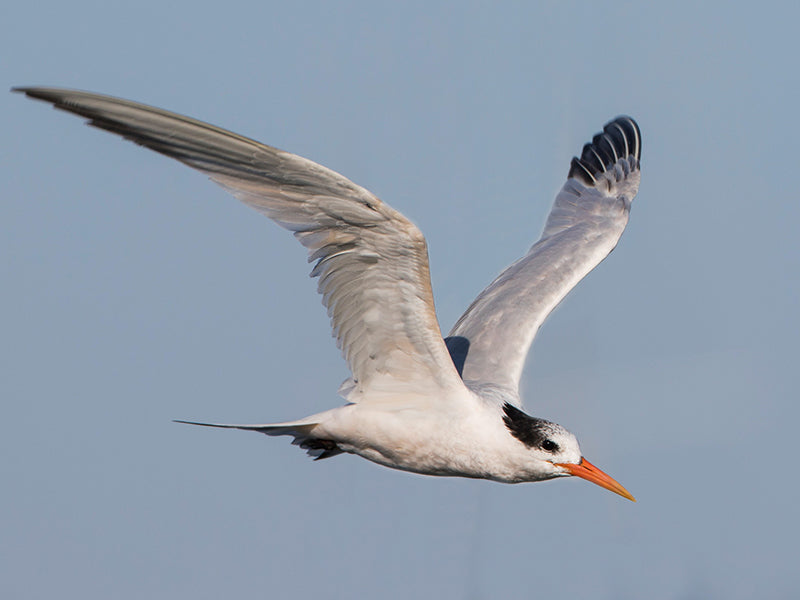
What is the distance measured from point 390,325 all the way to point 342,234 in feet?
3.94

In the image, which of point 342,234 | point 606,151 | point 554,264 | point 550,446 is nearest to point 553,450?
point 550,446

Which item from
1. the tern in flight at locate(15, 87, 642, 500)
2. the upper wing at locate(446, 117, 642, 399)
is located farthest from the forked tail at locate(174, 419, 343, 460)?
the upper wing at locate(446, 117, 642, 399)

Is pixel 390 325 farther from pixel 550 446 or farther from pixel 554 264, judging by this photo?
pixel 554 264

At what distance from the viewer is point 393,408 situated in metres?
9.97

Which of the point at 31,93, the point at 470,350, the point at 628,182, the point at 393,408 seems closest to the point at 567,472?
the point at 393,408

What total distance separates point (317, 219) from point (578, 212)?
7.09 m

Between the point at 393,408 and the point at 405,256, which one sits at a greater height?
the point at 405,256

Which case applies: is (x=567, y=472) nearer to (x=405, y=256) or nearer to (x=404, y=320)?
(x=404, y=320)

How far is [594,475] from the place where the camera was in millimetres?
9719

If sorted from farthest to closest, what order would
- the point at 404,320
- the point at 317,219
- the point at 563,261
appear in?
the point at 563,261 → the point at 404,320 → the point at 317,219

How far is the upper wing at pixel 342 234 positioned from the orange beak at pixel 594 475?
130 cm

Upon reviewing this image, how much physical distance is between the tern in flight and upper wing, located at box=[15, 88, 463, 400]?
0.03 feet

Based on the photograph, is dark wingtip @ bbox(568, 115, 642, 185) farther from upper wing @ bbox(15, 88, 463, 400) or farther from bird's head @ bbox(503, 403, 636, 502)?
upper wing @ bbox(15, 88, 463, 400)

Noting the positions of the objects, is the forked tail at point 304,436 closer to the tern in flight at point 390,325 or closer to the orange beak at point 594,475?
the tern in flight at point 390,325
